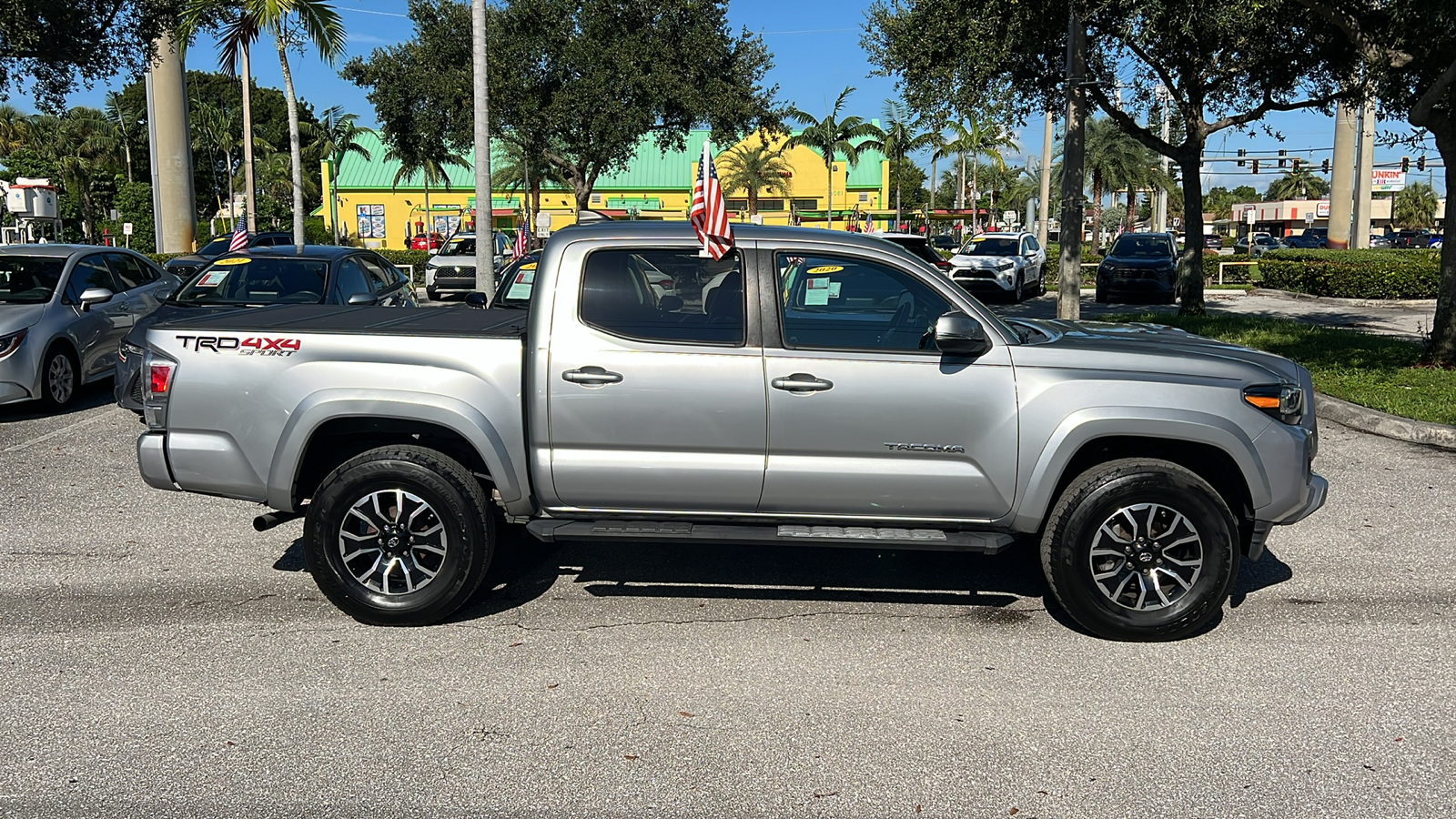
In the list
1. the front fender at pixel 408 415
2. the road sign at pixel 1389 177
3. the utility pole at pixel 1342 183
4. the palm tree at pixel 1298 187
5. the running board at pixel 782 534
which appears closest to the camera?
the running board at pixel 782 534

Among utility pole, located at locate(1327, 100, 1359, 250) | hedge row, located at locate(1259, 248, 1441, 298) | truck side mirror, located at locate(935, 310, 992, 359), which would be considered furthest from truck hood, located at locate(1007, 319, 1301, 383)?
utility pole, located at locate(1327, 100, 1359, 250)

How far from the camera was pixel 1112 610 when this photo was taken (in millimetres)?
5238

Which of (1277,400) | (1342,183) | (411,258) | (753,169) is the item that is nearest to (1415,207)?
(753,169)

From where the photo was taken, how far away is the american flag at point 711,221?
5359mm

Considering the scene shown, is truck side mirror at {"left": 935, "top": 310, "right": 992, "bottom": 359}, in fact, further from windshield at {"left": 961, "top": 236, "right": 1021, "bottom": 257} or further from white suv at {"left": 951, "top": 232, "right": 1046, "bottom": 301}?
windshield at {"left": 961, "top": 236, "right": 1021, "bottom": 257}

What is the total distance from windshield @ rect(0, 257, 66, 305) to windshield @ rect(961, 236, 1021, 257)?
67.0ft

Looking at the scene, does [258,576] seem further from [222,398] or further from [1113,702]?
[1113,702]

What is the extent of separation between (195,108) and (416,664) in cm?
8748

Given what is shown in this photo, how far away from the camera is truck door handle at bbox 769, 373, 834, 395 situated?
5203 millimetres

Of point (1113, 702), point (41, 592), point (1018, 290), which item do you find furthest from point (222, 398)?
point (1018, 290)

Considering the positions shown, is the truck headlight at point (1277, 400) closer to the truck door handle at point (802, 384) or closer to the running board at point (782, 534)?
the running board at point (782, 534)

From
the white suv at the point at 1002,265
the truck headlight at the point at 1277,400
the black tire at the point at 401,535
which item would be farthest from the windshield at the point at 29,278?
the white suv at the point at 1002,265

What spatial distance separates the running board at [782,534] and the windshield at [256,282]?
24.0 feet

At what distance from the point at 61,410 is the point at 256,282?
2.19 metres
